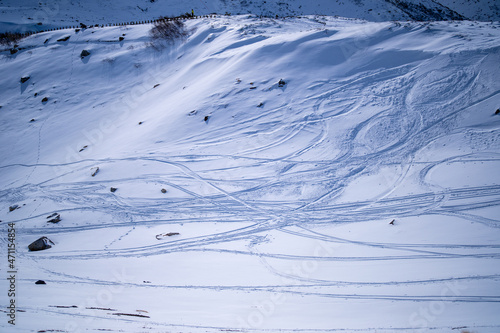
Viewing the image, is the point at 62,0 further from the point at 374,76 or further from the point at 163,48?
the point at 374,76

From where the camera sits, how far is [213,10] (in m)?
30.2

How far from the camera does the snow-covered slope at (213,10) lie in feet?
87.8

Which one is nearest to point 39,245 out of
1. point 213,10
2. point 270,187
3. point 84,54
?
point 270,187

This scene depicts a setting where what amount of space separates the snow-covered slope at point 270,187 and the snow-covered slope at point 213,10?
14.5 meters

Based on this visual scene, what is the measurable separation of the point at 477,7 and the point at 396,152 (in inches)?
1636

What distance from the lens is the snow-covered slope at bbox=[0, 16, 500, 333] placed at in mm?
5410

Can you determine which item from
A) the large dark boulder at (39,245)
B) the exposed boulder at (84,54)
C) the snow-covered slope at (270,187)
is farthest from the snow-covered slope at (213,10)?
the large dark boulder at (39,245)

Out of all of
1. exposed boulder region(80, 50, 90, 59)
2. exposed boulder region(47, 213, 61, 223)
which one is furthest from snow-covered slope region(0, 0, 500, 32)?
exposed boulder region(47, 213, 61, 223)

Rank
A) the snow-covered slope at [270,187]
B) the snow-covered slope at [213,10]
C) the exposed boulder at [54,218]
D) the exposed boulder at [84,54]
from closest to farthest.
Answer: the snow-covered slope at [270,187] < the exposed boulder at [54,218] < the exposed boulder at [84,54] < the snow-covered slope at [213,10]

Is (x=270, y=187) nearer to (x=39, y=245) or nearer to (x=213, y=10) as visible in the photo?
(x=39, y=245)

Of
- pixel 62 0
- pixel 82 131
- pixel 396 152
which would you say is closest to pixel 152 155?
pixel 82 131

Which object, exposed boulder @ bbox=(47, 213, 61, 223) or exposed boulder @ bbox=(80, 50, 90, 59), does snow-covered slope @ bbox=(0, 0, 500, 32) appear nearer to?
exposed boulder @ bbox=(80, 50, 90, 59)

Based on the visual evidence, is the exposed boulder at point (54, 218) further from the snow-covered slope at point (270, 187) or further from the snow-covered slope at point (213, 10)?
the snow-covered slope at point (213, 10)

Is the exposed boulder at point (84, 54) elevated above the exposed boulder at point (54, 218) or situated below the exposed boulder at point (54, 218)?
above
